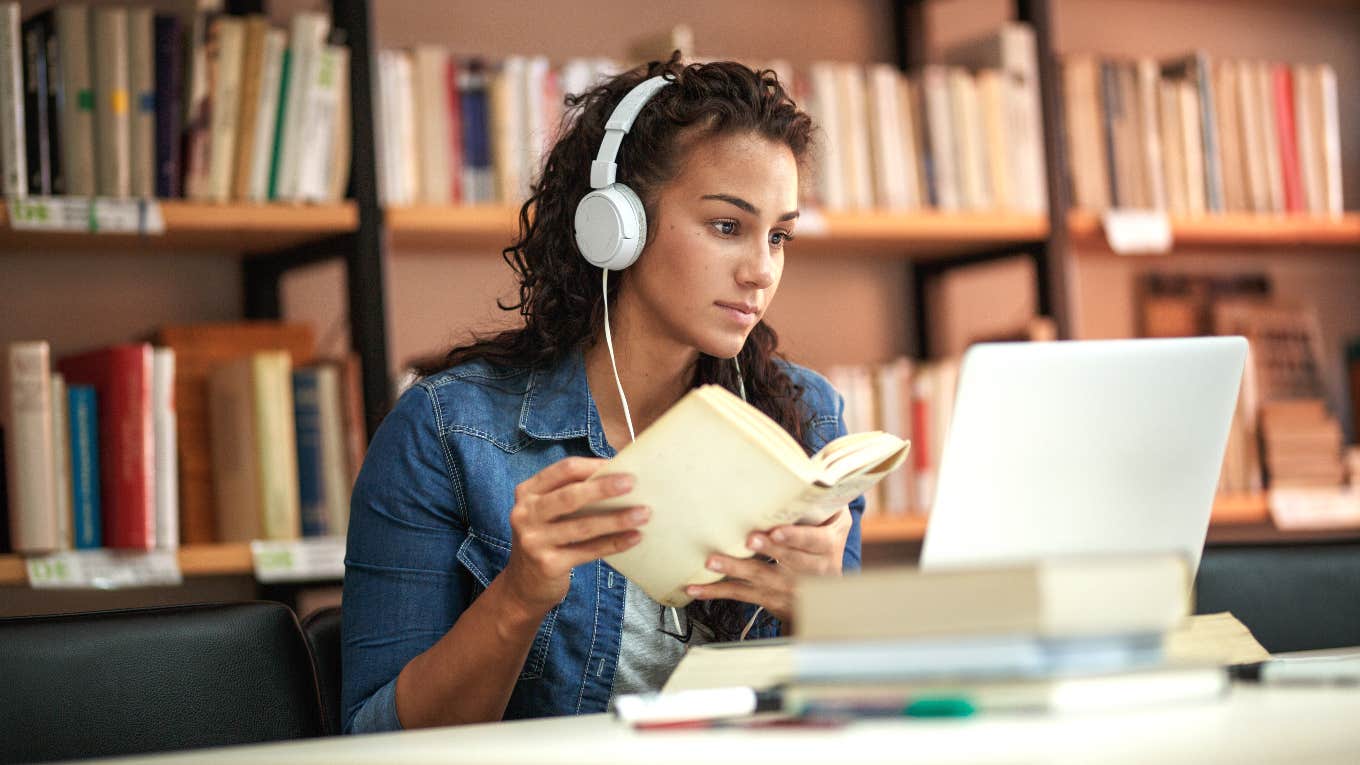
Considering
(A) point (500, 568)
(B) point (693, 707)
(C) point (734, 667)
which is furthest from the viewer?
(A) point (500, 568)

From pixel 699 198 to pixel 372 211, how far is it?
0.76 m

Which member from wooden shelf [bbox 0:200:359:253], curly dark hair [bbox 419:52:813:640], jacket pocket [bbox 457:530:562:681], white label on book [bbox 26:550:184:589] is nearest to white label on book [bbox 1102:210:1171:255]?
curly dark hair [bbox 419:52:813:640]

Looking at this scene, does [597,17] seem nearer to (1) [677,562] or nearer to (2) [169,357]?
(2) [169,357]

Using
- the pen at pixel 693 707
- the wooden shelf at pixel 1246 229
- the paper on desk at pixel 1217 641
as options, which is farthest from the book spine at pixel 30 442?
the wooden shelf at pixel 1246 229

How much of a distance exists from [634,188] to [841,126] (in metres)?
1.00

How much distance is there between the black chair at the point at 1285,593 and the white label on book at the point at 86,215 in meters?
1.37

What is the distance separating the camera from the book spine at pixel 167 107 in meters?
1.95

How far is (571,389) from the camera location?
1433mm

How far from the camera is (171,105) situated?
1951 mm

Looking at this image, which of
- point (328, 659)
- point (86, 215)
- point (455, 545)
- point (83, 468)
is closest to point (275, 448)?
point (83, 468)

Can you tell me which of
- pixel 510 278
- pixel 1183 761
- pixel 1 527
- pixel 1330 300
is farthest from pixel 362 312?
pixel 1330 300

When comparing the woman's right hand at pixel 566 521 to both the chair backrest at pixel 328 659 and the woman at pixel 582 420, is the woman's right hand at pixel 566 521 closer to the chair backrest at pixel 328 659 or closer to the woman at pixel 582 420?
the woman at pixel 582 420

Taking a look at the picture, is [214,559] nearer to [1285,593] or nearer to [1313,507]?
[1285,593]

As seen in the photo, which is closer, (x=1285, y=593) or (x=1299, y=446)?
(x=1285, y=593)
